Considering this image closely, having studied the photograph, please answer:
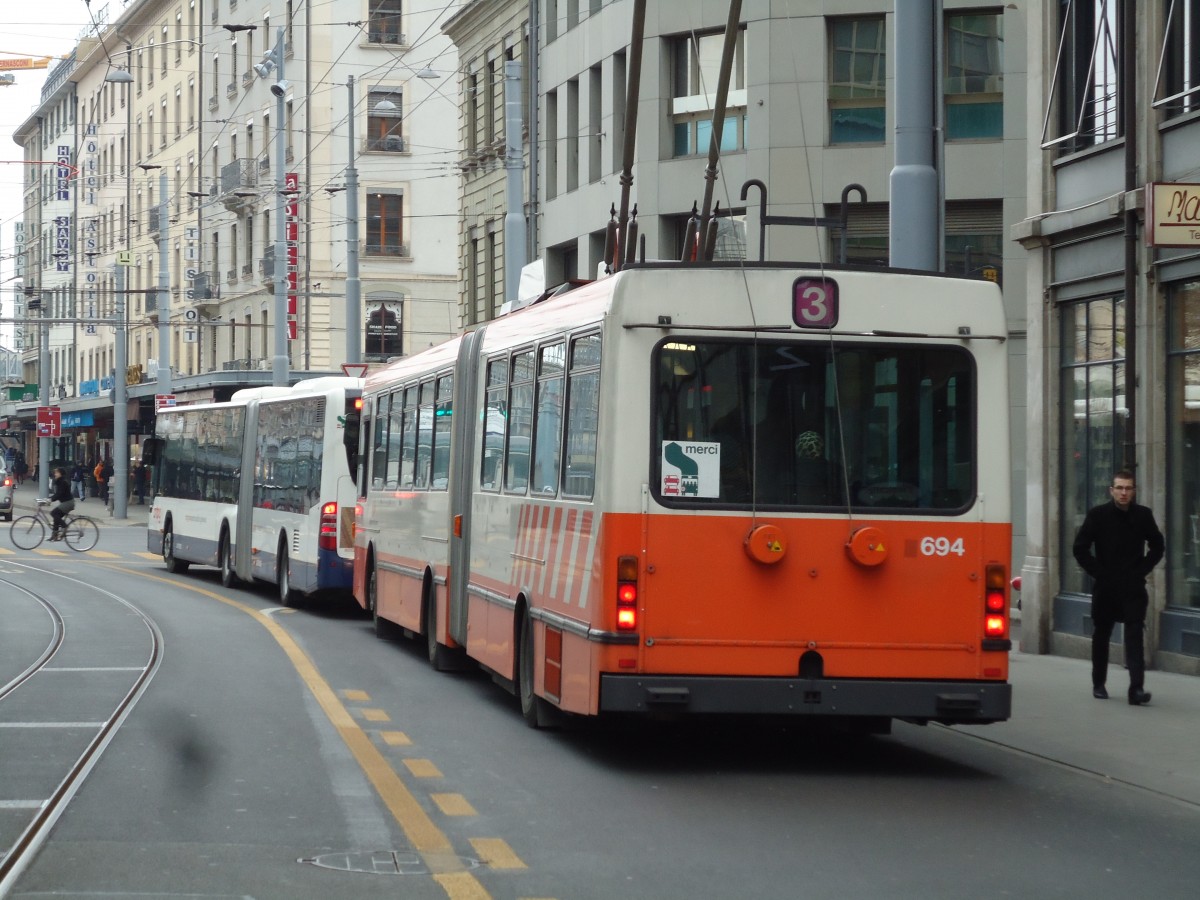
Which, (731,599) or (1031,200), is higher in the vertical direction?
(1031,200)

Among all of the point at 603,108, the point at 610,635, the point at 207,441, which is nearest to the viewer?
the point at 610,635

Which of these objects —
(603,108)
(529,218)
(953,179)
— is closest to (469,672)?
(953,179)

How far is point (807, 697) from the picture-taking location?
426 inches

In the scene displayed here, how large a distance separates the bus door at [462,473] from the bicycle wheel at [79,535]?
2614 centimetres

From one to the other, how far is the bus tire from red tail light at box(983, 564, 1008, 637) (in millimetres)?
10060

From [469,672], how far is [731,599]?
629 cm

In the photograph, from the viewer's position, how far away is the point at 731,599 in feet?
35.6

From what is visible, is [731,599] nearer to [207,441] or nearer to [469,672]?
[469,672]

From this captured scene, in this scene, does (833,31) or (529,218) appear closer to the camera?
(833,31)

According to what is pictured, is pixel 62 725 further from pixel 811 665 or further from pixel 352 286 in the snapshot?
pixel 352 286

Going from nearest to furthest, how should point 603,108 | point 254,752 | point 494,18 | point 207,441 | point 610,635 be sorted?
point 610,635
point 254,752
point 207,441
point 603,108
point 494,18

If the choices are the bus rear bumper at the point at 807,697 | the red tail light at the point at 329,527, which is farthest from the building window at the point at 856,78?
the bus rear bumper at the point at 807,697

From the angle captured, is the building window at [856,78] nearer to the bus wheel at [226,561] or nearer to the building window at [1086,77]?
the bus wheel at [226,561]

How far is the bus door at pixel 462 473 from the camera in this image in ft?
50.7
